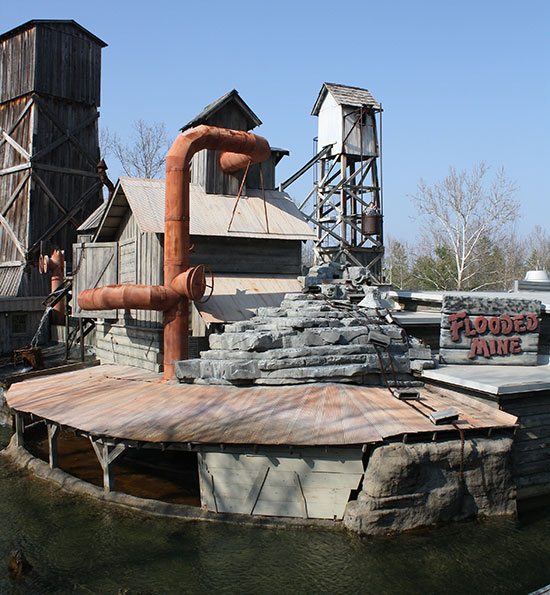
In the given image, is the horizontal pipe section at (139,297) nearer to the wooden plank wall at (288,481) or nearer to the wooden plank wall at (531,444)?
the wooden plank wall at (288,481)

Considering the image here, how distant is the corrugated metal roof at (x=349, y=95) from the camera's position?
24719 millimetres

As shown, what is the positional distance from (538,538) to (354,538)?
3133 mm

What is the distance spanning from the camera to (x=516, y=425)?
10188mm

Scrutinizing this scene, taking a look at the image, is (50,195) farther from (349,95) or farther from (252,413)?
(252,413)

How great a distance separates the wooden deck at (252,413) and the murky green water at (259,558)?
150cm

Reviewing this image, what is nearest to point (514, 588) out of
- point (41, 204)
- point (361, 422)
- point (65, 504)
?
point (361, 422)

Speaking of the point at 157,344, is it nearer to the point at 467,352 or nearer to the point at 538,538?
the point at 467,352

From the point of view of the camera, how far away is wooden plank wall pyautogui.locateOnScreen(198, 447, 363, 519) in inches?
374

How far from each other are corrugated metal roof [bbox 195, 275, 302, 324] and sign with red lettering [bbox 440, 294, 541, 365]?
4.72 meters

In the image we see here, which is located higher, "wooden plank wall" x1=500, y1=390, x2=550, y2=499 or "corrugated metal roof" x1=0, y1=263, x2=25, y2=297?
"corrugated metal roof" x1=0, y1=263, x2=25, y2=297

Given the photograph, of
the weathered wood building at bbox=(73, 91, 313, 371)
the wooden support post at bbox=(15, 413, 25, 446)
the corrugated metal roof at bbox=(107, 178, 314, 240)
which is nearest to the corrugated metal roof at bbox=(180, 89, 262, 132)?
the weathered wood building at bbox=(73, 91, 313, 371)

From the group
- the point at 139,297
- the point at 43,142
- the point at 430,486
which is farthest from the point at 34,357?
the point at 430,486

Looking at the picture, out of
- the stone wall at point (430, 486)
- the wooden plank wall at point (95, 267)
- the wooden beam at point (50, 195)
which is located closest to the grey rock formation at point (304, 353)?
the stone wall at point (430, 486)

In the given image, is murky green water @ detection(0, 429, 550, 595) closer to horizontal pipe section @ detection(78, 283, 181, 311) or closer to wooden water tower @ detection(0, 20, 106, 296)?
horizontal pipe section @ detection(78, 283, 181, 311)
